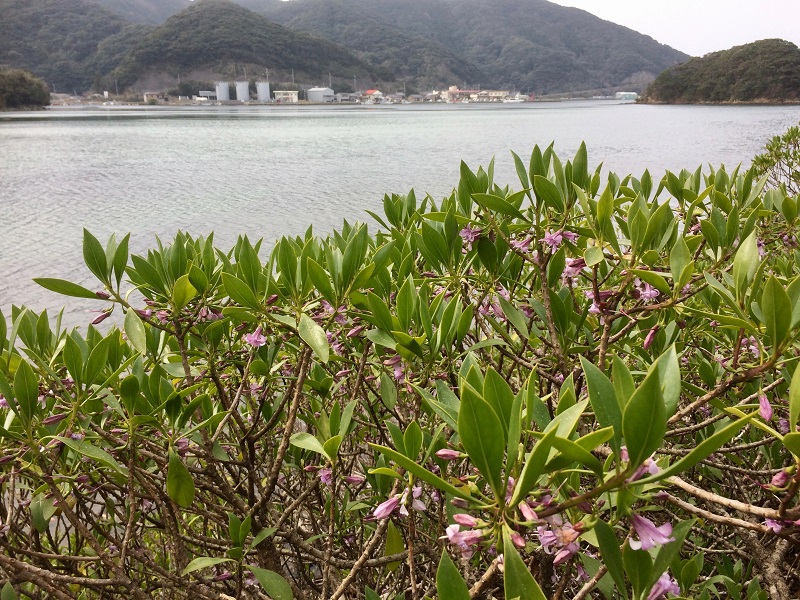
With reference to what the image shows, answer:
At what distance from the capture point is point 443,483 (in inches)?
21.3

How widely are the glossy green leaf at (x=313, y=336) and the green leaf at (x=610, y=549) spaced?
0.55 metres

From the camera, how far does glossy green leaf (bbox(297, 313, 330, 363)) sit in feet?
3.33

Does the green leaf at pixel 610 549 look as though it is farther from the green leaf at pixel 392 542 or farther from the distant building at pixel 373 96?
the distant building at pixel 373 96

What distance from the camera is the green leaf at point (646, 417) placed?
500 mm

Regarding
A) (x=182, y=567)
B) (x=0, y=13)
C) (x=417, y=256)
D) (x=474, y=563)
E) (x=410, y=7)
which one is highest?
(x=410, y=7)

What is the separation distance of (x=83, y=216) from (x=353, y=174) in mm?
8223

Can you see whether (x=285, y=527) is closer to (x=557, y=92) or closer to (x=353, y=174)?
(x=353, y=174)

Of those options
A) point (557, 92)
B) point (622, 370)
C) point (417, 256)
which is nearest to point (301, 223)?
point (417, 256)

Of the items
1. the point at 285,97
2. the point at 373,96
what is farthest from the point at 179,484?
the point at 373,96

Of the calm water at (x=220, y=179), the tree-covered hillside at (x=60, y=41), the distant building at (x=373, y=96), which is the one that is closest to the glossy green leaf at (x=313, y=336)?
the calm water at (x=220, y=179)

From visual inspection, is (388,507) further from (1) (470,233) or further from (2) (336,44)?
(2) (336,44)

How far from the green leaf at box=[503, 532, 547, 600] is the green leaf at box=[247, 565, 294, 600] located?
622 millimetres

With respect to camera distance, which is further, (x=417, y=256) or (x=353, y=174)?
(x=353, y=174)

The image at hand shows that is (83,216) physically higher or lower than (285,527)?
lower
